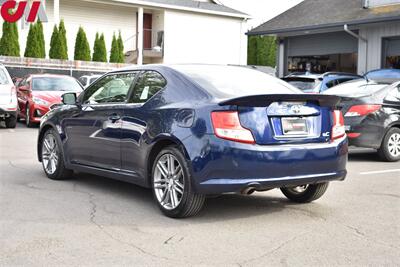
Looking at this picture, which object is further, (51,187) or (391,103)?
(391,103)

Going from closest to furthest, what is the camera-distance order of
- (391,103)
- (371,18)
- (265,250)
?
(265,250), (391,103), (371,18)

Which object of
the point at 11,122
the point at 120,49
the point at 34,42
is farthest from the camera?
the point at 120,49

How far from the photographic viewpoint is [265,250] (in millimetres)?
4785

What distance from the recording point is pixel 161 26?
3509cm

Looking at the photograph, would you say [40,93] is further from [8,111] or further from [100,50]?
[100,50]

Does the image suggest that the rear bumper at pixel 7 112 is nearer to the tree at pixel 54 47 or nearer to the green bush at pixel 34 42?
the green bush at pixel 34 42

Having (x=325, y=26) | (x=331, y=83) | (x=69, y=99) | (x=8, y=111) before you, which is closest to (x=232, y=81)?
(x=69, y=99)

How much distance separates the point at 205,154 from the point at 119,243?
1146mm

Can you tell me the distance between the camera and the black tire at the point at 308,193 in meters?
6.52

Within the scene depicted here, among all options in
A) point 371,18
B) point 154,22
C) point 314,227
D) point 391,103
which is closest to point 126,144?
point 314,227

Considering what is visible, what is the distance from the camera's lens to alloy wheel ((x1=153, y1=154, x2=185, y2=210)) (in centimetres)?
579

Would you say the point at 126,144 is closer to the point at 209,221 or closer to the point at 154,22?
the point at 209,221

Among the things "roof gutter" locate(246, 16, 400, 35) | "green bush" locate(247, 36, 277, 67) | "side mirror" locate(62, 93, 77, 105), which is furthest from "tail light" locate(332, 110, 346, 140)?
"green bush" locate(247, 36, 277, 67)

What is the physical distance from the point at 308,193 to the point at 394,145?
4.64m
